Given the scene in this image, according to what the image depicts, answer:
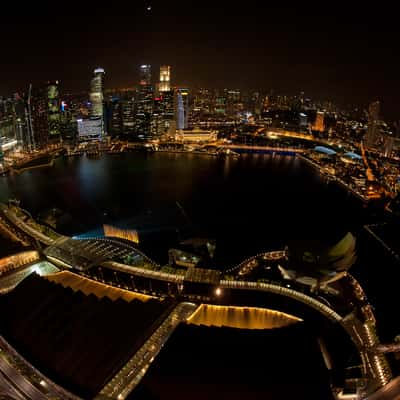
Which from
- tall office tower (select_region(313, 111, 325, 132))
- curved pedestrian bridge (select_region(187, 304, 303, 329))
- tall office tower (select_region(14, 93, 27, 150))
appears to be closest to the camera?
curved pedestrian bridge (select_region(187, 304, 303, 329))

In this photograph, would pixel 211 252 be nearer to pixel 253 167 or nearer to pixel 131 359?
pixel 131 359

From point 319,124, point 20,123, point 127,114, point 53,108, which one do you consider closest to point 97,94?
point 127,114

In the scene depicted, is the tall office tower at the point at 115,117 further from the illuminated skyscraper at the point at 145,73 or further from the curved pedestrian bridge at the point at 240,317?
the curved pedestrian bridge at the point at 240,317

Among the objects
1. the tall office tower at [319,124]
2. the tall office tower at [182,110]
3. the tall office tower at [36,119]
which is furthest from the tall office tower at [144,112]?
the tall office tower at [319,124]

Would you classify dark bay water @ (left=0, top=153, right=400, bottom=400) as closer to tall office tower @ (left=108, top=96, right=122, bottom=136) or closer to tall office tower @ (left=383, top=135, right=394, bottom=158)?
tall office tower @ (left=383, top=135, right=394, bottom=158)

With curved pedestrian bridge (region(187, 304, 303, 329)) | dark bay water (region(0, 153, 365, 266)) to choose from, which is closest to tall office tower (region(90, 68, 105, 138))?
dark bay water (region(0, 153, 365, 266))

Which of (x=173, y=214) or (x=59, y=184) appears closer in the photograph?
(x=173, y=214)

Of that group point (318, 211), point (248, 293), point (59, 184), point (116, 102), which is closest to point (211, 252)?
point (248, 293)
